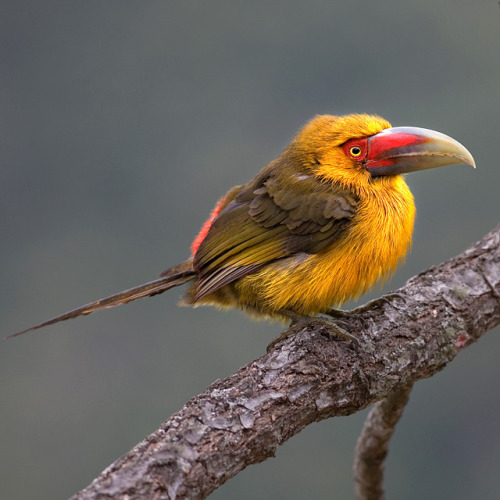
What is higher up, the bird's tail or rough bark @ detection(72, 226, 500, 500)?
the bird's tail

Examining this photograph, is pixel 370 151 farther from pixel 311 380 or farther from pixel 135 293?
pixel 135 293

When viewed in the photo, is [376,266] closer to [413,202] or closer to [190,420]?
[413,202]

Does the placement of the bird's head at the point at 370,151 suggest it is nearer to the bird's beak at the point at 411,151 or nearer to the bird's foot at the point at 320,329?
the bird's beak at the point at 411,151

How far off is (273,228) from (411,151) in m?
0.65

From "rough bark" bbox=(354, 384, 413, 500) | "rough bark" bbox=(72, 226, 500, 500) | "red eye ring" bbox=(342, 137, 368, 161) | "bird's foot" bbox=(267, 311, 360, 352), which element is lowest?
"rough bark" bbox=(354, 384, 413, 500)

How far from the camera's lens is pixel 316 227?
2867 mm

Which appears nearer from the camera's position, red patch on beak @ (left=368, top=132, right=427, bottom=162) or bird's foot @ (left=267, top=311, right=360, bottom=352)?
bird's foot @ (left=267, top=311, right=360, bottom=352)

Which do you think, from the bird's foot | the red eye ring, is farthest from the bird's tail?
the red eye ring

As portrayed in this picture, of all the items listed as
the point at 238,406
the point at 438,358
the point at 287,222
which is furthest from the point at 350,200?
the point at 238,406

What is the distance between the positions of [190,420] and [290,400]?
398 millimetres

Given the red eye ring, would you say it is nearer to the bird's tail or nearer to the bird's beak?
the bird's beak

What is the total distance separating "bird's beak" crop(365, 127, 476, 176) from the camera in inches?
117

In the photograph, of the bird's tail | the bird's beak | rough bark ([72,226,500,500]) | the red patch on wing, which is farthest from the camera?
the red patch on wing

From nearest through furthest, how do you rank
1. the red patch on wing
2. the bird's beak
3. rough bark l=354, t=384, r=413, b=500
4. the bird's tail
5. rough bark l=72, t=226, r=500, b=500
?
rough bark l=72, t=226, r=500, b=500 → the bird's tail → the bird's beak → the red patch on wing → rough bark l=354, t=384, r=413, b=500
